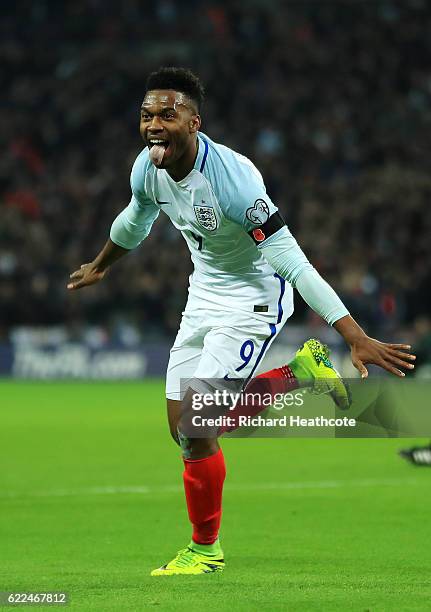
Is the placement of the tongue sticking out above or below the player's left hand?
above

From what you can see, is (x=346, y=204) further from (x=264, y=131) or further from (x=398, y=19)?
(x=398, y=19)

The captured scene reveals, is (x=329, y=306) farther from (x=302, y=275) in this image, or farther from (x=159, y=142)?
(x=159, y=142)

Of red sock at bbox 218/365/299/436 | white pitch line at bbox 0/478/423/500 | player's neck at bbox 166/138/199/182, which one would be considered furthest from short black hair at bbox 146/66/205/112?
white pitch line at bbox 0/478/423/500

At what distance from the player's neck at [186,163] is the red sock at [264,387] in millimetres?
1072

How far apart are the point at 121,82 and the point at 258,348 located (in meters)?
20.1

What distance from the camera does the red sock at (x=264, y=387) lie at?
5984mm

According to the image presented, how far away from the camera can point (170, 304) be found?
21375 mm

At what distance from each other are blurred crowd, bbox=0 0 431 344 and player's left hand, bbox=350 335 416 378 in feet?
48.4

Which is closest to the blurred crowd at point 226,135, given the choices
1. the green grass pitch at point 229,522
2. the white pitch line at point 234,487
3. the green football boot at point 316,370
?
the green grass pitch at point 229,522

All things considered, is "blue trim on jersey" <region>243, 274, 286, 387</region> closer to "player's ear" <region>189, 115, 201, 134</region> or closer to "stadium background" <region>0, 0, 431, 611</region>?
"player's ear" <region>189, 115, 201, 134</region>

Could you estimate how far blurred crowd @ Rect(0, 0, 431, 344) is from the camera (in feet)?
70.6

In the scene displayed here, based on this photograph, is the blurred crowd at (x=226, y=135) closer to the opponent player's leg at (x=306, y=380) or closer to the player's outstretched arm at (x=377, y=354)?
the opponent player's leg at (x=306, y=380)

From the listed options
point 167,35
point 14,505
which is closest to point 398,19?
point 167,35

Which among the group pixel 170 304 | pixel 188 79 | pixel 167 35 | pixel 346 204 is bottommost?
pixel 170 304
